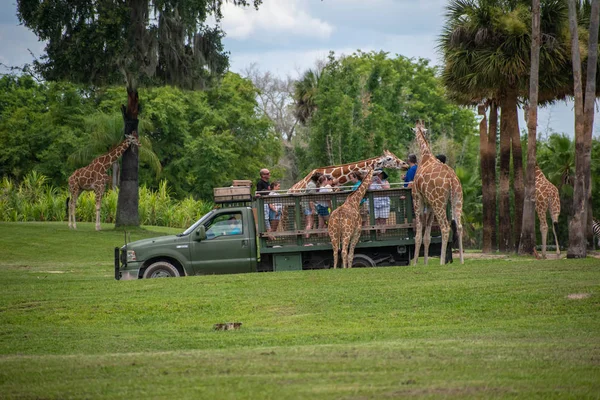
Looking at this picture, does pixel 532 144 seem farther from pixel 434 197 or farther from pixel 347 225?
pixel 347 225

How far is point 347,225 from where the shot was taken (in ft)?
59.2

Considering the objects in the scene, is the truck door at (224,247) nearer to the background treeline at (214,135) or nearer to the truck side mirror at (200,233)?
the truck side mirror at (200,233)

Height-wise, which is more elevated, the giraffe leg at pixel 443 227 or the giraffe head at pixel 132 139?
the giraffe head at pixel 132 139

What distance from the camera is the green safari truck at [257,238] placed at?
733 inches

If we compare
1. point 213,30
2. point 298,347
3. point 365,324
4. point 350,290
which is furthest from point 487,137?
point 298,347

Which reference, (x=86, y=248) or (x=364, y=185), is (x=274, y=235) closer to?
(x=364, y=185)

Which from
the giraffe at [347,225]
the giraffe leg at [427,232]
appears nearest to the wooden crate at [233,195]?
the giraffe at [347,225]

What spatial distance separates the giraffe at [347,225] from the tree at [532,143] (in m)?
8.25

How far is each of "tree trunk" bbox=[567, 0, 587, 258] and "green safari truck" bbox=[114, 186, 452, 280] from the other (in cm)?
601

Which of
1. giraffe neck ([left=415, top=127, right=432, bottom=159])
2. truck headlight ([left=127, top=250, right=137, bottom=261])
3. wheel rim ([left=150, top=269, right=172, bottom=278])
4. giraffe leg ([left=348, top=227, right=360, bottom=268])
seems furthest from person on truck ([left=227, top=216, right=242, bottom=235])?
giraffe neck ([left=415, top=127, right=432, bottom=159])

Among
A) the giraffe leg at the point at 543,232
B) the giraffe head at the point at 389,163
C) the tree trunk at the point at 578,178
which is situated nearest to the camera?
the giraffe head at the point at 389,163

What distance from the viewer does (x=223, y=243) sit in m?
18.7

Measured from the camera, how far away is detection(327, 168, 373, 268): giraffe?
18.1 m

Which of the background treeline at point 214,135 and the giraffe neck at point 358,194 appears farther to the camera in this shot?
the background treeline at point 214,135
